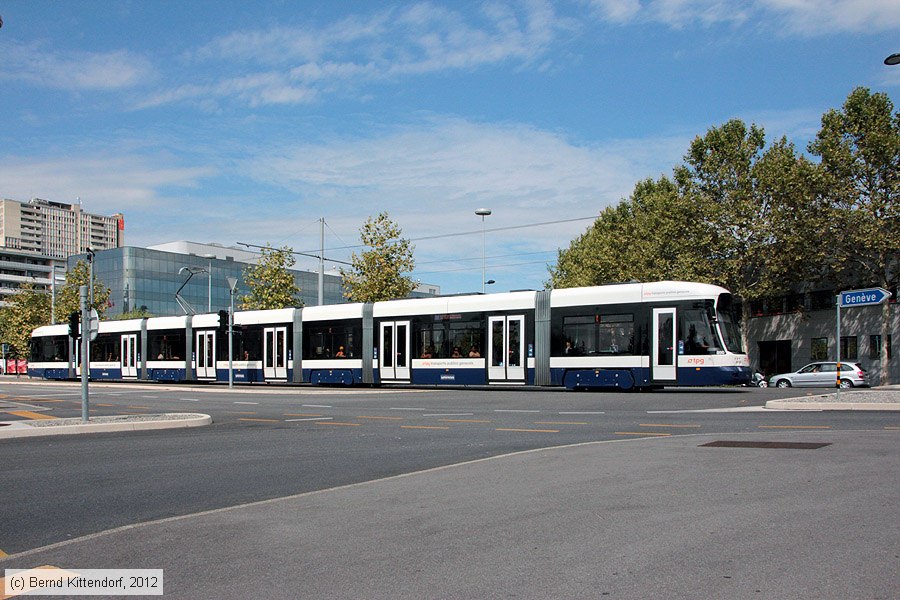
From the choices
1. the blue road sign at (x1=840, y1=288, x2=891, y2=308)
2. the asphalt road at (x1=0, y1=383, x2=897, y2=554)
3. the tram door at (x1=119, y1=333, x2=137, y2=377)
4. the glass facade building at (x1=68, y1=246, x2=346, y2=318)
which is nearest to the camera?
the asphalt road at (x1=0, y1=383, x2=897, y2=554)

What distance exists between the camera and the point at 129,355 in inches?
1812

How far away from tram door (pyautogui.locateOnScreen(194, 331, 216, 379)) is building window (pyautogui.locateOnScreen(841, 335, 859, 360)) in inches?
1339

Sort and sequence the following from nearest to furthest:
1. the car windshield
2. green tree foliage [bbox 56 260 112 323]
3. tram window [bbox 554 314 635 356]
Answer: the car windshield < tram window [bbox 554 314 635 356] < green tree foliage [bbox 56 260 112 323]

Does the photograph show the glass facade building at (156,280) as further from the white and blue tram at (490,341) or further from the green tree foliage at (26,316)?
the white and blue tram at (490,341)

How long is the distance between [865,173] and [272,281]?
38.8 m

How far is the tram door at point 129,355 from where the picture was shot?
45.8m

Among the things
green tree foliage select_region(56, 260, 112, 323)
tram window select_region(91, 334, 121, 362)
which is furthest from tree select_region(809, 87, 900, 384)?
green tree foliage select_region(56, 260, 112, 323)

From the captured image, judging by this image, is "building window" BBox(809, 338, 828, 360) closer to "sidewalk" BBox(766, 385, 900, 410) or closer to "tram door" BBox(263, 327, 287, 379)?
"sidewalk" BBox(766, 385, 900, 410)

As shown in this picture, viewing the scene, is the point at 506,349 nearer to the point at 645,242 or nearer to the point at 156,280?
the point at 645,242

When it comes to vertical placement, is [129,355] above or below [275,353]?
below

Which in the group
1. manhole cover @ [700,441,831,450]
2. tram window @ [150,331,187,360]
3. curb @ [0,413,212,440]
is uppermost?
tram window @ [150,331,187,360]

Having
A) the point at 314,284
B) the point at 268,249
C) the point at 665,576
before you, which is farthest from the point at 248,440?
the point at 314,284

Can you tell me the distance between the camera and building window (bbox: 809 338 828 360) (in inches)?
1932

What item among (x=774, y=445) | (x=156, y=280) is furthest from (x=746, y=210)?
(x=156, y=280)
